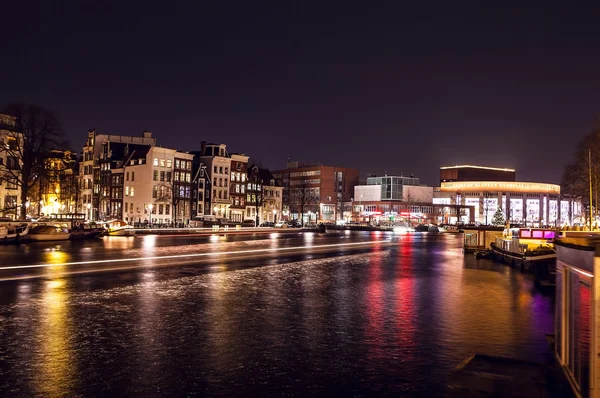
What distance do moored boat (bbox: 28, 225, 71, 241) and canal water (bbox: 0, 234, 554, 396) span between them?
3501 centimetres

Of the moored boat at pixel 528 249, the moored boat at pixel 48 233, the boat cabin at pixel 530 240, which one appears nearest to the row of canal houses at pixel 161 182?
the moored boat at pixel 48 233

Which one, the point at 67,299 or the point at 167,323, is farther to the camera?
the point at 67,299

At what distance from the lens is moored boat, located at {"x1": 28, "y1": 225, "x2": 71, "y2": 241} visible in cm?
6006

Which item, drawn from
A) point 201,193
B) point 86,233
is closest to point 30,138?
point 86,233

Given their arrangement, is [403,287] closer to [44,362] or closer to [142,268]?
[142,268]

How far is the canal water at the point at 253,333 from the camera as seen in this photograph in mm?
11414

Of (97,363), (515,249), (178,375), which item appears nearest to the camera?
(178,375)

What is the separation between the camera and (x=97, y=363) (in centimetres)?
1252

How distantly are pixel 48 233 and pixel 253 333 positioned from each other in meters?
52.3

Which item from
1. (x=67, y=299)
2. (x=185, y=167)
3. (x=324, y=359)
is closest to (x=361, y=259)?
(x=67, y=299)

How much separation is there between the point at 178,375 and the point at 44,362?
10.1 feet

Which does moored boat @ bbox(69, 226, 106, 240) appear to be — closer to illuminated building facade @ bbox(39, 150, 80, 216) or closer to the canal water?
illuminated building facade @ bbox(39, 150, 80, 216)

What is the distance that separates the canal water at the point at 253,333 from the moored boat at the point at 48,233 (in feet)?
115

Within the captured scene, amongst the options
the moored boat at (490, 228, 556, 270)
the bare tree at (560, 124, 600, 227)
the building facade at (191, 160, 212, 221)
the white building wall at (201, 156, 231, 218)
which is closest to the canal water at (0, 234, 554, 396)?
the moored boat at (490, 228, 556, 270)
